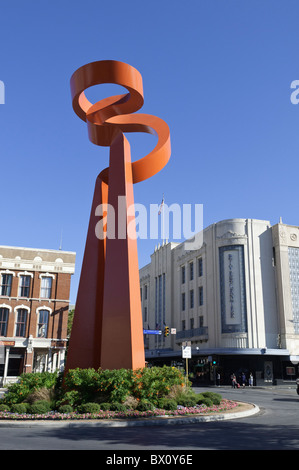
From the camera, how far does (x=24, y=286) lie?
1539 inches

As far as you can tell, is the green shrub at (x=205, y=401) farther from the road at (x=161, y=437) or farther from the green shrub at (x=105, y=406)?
the green shrub at (x=105, y=406)

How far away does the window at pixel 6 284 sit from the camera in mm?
38591

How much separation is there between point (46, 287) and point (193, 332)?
71.0 feet

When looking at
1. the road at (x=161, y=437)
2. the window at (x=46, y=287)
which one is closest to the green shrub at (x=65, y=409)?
the road at (x=161, y=437)

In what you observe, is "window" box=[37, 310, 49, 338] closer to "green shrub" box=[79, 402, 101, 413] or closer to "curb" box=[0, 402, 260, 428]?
"green shrub" box=[79, 402, 101, 413]

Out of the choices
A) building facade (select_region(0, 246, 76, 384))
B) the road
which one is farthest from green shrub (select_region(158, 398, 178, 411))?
building facade (select_region(0, 246, 76, 384))

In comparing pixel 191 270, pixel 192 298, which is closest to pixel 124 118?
pixel 191 270

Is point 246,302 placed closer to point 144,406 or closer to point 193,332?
point 193,332

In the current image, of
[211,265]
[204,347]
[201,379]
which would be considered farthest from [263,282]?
[201,379]

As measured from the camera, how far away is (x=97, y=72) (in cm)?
1816

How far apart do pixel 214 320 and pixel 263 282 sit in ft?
23.2

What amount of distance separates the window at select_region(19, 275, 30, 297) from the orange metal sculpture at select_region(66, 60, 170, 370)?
22.3 metres

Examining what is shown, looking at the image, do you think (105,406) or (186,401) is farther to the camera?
(186,401)

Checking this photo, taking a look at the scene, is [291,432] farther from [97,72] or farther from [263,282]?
[263,282]
